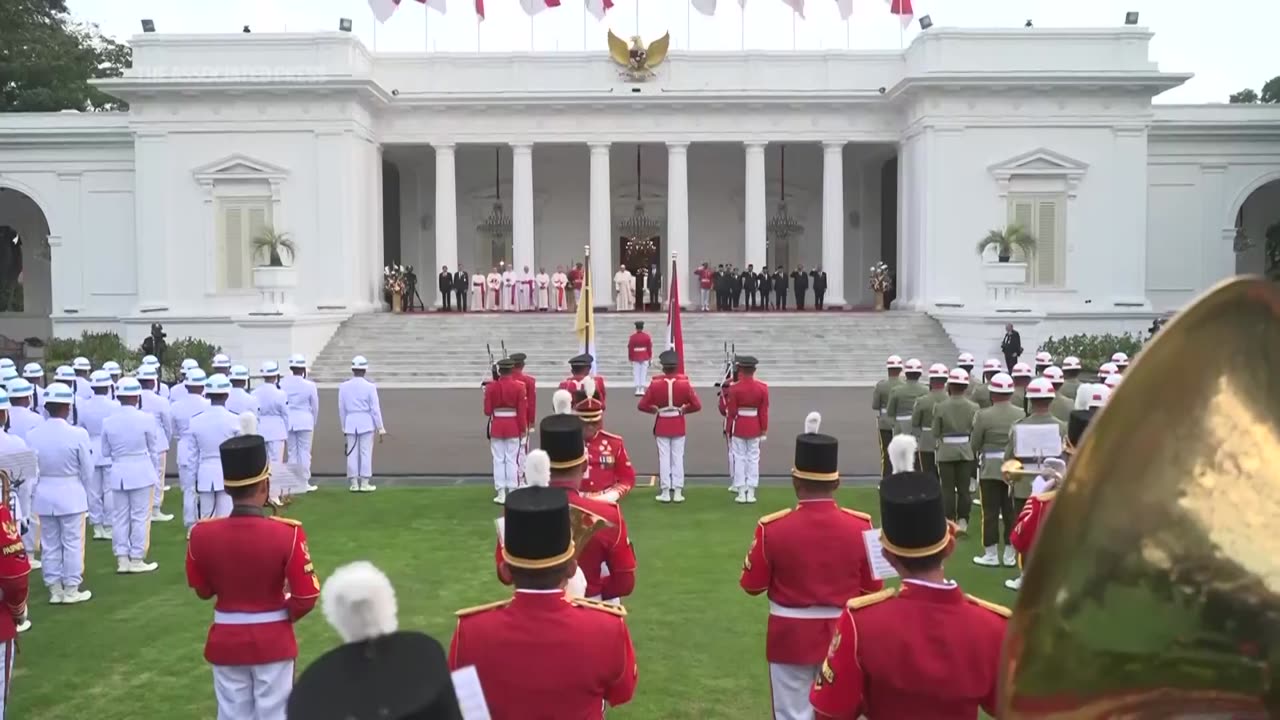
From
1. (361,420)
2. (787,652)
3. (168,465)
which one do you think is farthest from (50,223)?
(787,652)

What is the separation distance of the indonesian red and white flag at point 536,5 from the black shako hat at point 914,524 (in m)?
33.3

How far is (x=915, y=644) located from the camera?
334cm

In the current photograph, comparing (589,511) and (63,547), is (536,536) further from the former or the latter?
(63,547)

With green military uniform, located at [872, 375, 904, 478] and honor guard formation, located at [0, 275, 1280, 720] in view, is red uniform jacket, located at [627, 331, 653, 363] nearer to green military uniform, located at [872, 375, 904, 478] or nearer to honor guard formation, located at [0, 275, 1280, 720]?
honor guard formation, located at [0, 275, 1280, 720]

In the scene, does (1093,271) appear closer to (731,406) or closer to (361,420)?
(731,406)

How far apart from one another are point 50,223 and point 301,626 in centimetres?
3425

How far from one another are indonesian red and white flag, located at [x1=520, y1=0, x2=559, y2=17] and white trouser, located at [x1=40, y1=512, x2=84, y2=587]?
1112 inches

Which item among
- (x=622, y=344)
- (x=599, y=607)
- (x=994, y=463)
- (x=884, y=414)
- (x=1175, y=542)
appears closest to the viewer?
(x=1175, y=542)

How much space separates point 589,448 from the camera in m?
8.52

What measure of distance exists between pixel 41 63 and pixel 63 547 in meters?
46.2

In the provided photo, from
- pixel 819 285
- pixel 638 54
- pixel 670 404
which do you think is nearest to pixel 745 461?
pixel 670 404

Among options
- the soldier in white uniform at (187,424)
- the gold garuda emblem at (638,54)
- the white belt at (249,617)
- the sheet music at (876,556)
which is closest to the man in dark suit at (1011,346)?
the gold garuda emblem at (638,54)

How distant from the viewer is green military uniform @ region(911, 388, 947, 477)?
38.0ft

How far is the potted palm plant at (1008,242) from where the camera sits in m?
30.6
